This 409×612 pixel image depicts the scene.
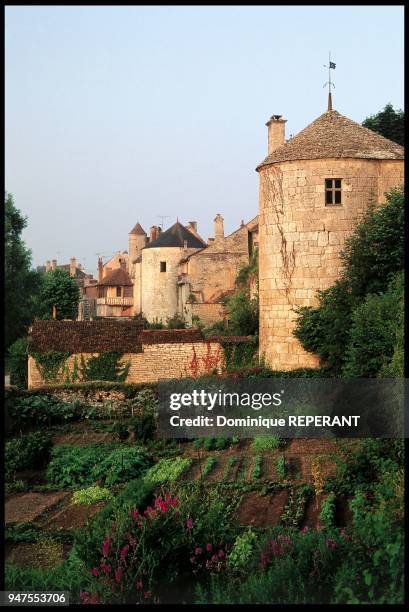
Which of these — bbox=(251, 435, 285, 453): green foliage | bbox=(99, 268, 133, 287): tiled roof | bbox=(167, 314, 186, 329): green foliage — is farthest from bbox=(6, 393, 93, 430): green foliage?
bbox=(99, 268, 133, 287): tiled roof

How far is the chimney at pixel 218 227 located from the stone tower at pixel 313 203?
25.9 meters

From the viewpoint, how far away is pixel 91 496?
52.8ft

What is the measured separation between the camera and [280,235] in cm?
2627

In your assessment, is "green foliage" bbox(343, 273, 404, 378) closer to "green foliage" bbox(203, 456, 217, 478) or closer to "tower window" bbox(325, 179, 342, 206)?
"green foliage" bbox(203, 456, 217, 478)

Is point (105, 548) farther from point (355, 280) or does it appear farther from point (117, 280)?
point (117, 280)

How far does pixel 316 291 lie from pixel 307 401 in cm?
354

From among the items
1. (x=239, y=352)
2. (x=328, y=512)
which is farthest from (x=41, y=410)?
(x=328, y=512)

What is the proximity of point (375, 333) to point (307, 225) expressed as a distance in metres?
6.59

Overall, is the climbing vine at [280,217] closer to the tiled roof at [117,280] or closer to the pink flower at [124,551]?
the pink flower at [124,551]

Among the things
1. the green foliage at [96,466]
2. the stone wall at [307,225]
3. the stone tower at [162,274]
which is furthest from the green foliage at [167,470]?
the stone tower at [162,274]

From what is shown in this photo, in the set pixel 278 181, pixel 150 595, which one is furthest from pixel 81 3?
pixel 278 181

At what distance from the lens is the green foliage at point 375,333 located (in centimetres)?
1877

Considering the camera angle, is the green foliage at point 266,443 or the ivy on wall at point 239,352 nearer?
the green foliage at point 266,443

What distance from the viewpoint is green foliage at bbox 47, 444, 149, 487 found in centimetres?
1777
